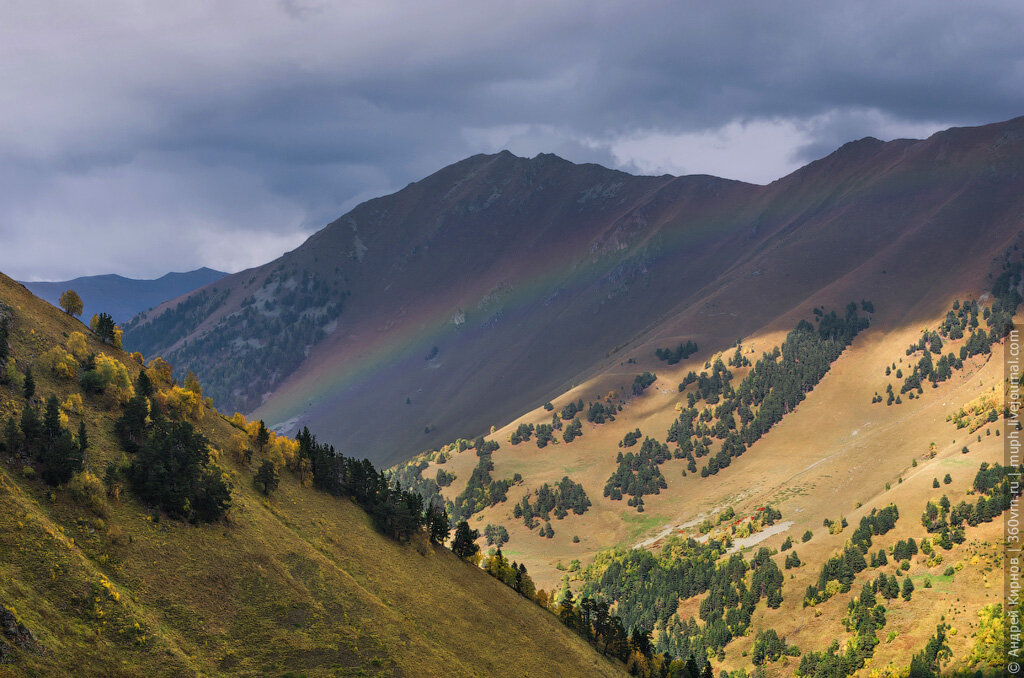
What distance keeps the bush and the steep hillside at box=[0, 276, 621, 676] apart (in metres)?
0.07

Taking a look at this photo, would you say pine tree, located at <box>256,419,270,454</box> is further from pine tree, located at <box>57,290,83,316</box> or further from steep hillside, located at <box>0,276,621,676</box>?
pine tree, located at <box>57,290,83,316</box>

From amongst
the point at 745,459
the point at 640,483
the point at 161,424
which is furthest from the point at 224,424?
the point at 745,459

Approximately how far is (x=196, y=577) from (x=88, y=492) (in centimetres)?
970

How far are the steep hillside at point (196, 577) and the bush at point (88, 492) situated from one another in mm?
74

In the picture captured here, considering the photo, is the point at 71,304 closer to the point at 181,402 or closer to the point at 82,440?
the point at 181,402

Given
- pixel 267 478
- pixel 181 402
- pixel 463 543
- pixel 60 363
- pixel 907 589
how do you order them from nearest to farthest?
pixel 60 363 < pixel 267 478 < pixel 181 402 < pixel 463 543 < pixel 907 589

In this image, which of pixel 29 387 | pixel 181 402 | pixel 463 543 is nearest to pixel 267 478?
pixel 181 402

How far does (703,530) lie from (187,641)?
131 metres

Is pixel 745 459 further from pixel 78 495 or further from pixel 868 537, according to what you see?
pixel 78 495

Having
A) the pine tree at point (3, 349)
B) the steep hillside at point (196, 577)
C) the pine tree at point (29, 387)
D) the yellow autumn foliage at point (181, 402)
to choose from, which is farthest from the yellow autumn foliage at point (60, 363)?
the yellow autumn foliage at point (181, 402)

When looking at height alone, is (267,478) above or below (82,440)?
below

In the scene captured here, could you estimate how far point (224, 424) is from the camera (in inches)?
2977

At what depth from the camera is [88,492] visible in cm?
4725

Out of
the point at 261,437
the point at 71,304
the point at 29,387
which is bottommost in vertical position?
the point at 261,437
